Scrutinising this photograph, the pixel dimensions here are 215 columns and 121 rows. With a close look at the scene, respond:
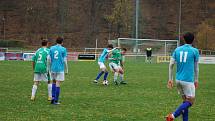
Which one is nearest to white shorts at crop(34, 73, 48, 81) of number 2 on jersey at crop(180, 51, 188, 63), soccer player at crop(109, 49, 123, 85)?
number 2 on jersey at crop(180, 51, 188, 63)

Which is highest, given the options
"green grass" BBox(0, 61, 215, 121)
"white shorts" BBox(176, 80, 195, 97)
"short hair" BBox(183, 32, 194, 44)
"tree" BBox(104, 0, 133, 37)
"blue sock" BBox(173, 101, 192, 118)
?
"tree" BBox(104, 0, 133, 37)

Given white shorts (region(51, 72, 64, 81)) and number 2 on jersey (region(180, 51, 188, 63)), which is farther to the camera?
white shorts (region(51, 72, 64, 81))

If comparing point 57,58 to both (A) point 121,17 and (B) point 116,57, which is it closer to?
(B) point 116,57

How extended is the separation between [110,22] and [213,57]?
31925 mm

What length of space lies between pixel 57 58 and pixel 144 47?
44811 mm

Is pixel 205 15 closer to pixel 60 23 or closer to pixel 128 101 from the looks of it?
pixel 60 23

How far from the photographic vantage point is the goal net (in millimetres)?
55672

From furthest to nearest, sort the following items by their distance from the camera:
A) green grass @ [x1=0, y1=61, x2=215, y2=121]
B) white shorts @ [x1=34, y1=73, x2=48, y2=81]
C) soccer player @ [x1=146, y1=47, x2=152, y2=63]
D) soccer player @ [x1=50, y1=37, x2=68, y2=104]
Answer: soccer player @ [x1=146, y1=47, x2=152, y2=63]
white shorts @ [x1=34, y1=73, x2=48, y2=81]
soccer player @ [x1=50, y1=37, x2=68, y2=104]
green grass @ [x1=0, y1=61, x2=215, y2=121]

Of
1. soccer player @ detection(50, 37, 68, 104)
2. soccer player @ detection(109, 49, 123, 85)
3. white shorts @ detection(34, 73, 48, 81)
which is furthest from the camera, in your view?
soccer player @ detection(109, 49, 123, 85)

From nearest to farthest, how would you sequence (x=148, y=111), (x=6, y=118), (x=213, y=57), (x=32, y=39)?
(x=6, y=118), (x=148, y=111), (x=213, y=57), (x=32, y=39)

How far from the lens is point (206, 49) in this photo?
66875 mm

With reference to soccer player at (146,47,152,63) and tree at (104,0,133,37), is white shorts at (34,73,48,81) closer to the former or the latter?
soccer player at (146,47,152,63)

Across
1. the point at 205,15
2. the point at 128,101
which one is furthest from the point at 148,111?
the point at 205,15

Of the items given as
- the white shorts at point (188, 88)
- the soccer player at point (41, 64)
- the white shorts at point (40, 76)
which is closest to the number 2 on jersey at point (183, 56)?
the white shorts at point (188, 88)
